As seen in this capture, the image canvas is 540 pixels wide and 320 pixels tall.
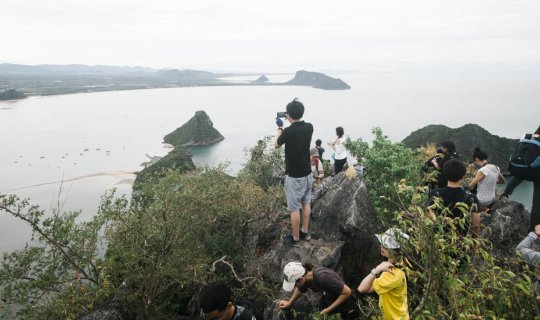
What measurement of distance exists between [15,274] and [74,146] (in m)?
103

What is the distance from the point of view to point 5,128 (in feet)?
386

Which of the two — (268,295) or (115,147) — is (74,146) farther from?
(268,295)

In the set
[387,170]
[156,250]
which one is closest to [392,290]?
[387,170]

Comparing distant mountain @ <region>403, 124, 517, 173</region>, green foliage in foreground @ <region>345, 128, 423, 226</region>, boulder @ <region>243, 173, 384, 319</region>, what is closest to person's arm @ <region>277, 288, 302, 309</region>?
boulder @ <region>243, 173, 384, 319</region>

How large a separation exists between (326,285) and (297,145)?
274 centimetres

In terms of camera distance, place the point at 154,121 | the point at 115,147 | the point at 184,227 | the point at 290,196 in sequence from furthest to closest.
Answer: the point at 154,121 → the point at 115,147 → the point at 184,227 → the point at 290,196

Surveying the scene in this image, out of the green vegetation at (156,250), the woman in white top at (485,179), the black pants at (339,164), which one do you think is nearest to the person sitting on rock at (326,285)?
the green vegetation at (156,250)

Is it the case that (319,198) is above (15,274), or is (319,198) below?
above

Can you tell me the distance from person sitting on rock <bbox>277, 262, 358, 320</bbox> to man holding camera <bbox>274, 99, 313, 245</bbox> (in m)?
1.79

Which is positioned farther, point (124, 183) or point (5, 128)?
point (5, 128)

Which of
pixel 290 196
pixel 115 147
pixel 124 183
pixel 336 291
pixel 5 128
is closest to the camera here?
pixel 336 291

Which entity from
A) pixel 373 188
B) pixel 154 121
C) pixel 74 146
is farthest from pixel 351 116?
pixel 373 188

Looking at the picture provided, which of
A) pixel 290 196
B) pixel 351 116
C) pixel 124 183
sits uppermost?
pixel 290 196

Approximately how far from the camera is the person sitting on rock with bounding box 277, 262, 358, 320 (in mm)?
5340
